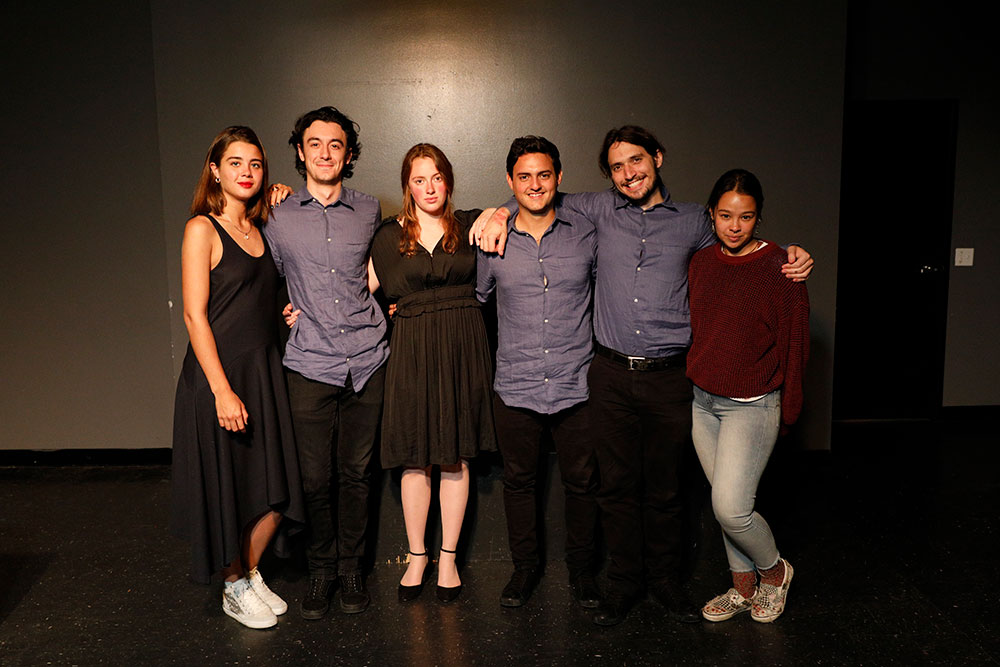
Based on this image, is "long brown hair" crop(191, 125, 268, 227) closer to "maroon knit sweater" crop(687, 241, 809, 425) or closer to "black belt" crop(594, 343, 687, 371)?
"black belt" crop(594, 343, 687, 371)

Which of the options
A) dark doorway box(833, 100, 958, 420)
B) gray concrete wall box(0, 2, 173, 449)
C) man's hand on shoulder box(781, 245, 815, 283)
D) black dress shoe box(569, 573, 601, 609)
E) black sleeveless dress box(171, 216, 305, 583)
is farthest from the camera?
dark doorway box(833, 100, 958, 420)

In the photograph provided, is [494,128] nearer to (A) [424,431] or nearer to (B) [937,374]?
(A) [424,431]

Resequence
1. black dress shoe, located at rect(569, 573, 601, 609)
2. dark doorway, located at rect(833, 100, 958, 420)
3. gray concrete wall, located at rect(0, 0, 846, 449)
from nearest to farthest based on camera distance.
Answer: black dress shoe, located at rect(569, 573, 601, 609) → gray concrete wall, located at rect(0, 0, 846, 449) → dark doorway, located at rect(833, 100, 958, 420)

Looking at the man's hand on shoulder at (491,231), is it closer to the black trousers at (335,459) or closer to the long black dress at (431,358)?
the long black dress at (431,358)

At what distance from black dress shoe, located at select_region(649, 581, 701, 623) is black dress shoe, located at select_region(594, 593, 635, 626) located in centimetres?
10

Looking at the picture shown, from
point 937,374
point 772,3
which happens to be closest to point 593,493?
point 772,3

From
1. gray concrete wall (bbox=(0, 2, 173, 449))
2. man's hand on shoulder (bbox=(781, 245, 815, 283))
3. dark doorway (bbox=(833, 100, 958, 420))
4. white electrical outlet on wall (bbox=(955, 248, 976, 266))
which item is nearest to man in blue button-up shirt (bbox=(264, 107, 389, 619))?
man's hand on shoulder (bbox=(781, 245, 815, 283))

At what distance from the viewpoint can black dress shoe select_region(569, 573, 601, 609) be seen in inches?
105

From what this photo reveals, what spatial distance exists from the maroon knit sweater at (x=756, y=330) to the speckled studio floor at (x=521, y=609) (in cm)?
78

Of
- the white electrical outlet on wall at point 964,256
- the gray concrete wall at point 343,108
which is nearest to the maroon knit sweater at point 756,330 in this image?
the gray concrete wall at point 343,108

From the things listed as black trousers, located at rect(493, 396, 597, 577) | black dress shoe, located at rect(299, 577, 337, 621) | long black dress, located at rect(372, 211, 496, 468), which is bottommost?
black dress shoe, located at rect(299, 577, 337, 621)

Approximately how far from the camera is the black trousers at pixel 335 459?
2.62m

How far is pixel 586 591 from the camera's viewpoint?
106 inches

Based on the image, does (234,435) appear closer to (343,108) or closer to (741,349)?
(741,349)
